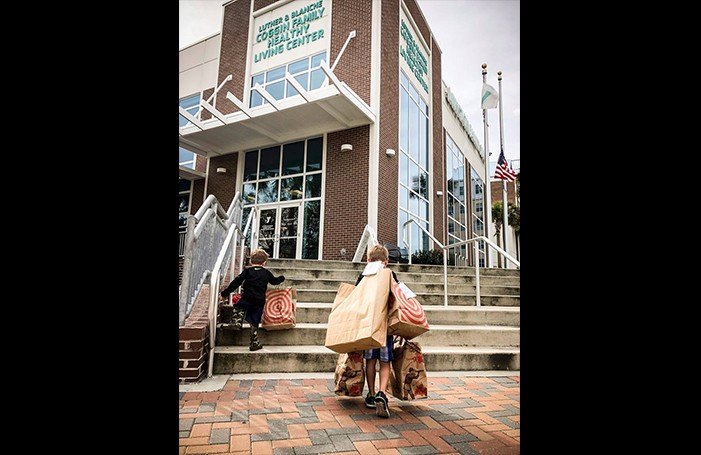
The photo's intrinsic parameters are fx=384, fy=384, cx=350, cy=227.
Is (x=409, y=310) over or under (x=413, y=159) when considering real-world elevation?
under

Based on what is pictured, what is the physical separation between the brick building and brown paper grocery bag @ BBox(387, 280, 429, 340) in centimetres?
776

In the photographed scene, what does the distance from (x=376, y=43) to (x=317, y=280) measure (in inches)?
328

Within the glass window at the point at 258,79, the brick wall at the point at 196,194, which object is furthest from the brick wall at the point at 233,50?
the brick wall at the point at 196,194

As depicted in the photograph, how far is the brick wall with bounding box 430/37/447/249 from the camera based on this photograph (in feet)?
50.1

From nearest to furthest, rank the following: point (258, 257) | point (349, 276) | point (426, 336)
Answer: point (258, 257)
point (426, 336)
point (349, 276)

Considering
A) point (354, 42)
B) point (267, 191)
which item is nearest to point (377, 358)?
point (267, 191)

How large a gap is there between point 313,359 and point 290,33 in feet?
40.9

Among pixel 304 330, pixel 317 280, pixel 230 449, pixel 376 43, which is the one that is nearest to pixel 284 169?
pixel 376 43

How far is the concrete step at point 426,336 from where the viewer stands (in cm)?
465

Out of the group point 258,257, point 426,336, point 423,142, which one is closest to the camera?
point 258,257

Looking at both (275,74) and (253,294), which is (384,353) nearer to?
(253,294)

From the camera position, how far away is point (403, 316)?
3.04 meters

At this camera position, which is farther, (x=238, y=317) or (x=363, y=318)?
(x=238, y=317)
